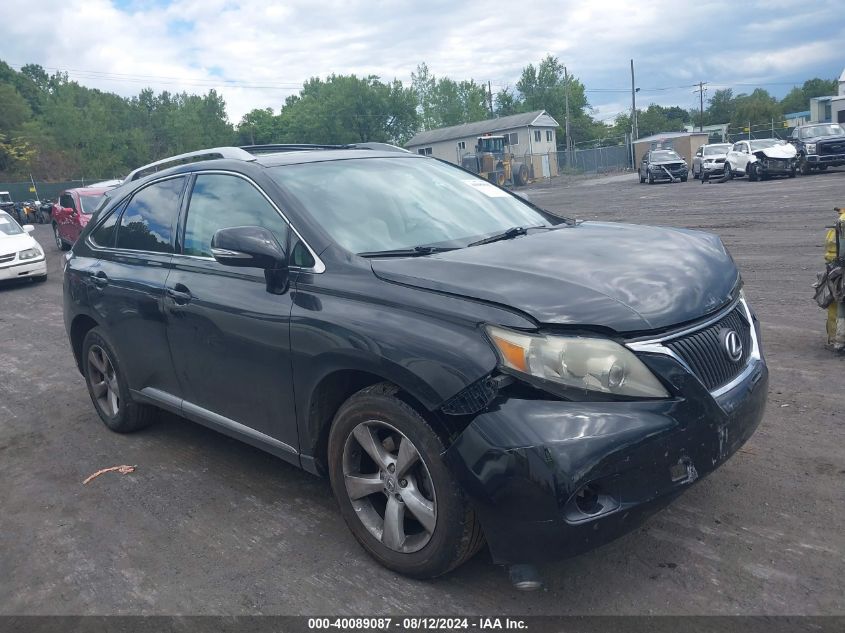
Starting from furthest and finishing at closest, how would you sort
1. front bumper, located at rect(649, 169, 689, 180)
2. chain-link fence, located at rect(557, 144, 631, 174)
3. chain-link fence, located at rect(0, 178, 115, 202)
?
chain-link fence, located at rect(557, 144, 631, 174) < chain-link fence, located at rect(0, 178, 115, 202) < front bumper, located at rect(649, 169, 689, 180)

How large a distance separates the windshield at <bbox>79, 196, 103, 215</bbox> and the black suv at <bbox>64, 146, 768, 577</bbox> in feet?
52.3

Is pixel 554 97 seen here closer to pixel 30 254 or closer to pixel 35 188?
pixel 35 188

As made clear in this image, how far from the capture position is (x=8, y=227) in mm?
15367

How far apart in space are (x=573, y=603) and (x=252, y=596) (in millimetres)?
1368

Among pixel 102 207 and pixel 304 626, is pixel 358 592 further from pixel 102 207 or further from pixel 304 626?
pixel 102 207

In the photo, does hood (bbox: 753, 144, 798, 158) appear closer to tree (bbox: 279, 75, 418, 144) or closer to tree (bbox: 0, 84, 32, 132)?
tree (bbox: 279, 75, 418, 144)

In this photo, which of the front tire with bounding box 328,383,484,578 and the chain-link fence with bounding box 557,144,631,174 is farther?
the chain-link fence with bounding box 557,144,631,174

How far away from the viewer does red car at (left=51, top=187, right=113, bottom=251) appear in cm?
1894

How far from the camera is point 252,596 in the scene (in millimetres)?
3264

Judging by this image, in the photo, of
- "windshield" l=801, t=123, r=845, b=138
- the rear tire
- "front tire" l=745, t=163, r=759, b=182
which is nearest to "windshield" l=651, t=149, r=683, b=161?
"front tire" l=745, t=163, r=759, b=182

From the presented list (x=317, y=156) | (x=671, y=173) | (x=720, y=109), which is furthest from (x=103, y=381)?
(x=720, y=109)

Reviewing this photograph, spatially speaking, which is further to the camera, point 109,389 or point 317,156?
point 109,389

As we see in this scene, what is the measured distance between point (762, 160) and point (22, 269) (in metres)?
24.8

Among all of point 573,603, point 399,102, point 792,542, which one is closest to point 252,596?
point 573,603
